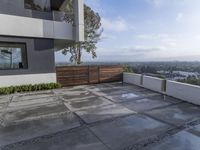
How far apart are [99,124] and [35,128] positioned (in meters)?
1.65

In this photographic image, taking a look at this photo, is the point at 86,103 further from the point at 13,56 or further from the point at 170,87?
the point at 13,56

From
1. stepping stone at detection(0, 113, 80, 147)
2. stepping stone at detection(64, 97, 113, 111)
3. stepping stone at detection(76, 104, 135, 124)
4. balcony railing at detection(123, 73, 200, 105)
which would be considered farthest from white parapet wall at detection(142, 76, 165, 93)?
stepping stone at detection(0, 113, 80, 147)

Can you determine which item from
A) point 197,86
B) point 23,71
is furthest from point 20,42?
point 197,86

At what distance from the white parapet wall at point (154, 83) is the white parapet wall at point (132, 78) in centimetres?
47

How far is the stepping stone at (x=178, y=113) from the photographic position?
15.4 feet

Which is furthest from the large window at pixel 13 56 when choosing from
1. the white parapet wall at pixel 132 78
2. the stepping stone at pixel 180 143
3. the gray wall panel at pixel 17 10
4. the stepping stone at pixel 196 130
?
the stepping stone at pixel 196 130

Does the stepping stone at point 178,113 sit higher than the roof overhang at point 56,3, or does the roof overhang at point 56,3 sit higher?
the roof overhang at point 56,3

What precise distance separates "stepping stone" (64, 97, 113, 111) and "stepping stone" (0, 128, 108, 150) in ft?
6.53

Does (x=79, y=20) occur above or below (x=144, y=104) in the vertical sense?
above

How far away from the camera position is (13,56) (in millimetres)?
8945

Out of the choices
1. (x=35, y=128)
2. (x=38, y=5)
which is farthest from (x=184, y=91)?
(x=38, y=5)

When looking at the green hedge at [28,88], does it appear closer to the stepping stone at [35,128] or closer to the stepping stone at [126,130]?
the stepping stone at [35,128]

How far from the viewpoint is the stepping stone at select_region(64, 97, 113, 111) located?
235 inches

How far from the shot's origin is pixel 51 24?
9.43m
